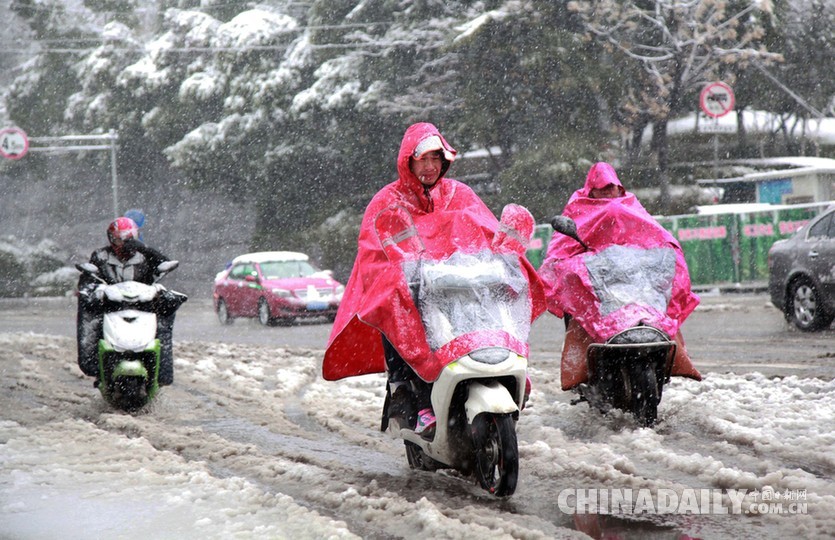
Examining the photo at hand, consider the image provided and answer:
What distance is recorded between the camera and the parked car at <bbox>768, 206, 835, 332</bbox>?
1405 cm

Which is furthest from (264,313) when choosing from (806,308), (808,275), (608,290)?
(608,290)

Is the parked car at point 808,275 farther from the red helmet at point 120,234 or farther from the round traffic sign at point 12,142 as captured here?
the round traffic sign at point 12,142

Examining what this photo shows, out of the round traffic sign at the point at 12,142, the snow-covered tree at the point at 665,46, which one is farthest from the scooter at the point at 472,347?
the round traffic sign at the point at 12,142

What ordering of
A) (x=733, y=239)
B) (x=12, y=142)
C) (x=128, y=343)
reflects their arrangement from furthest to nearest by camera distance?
(x=12, y=142), (x=733, y=239), (x=128, y=343)

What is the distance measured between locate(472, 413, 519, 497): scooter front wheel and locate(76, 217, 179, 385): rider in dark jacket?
493 cm

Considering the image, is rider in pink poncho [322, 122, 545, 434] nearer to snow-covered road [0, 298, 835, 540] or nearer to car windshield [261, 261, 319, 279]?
snow-covered road [0, 298, 835, 540]

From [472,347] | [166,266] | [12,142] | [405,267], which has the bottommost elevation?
[472,347]

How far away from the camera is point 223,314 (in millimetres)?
23844

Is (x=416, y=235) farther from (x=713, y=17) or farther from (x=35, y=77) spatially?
(x=35, y=77)

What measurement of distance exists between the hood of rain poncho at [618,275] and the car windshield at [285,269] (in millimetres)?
15241

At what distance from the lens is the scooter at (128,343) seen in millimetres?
9586

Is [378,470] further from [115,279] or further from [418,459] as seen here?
[115,279]

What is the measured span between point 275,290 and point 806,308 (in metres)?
10.9

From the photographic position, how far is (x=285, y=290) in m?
22.3
